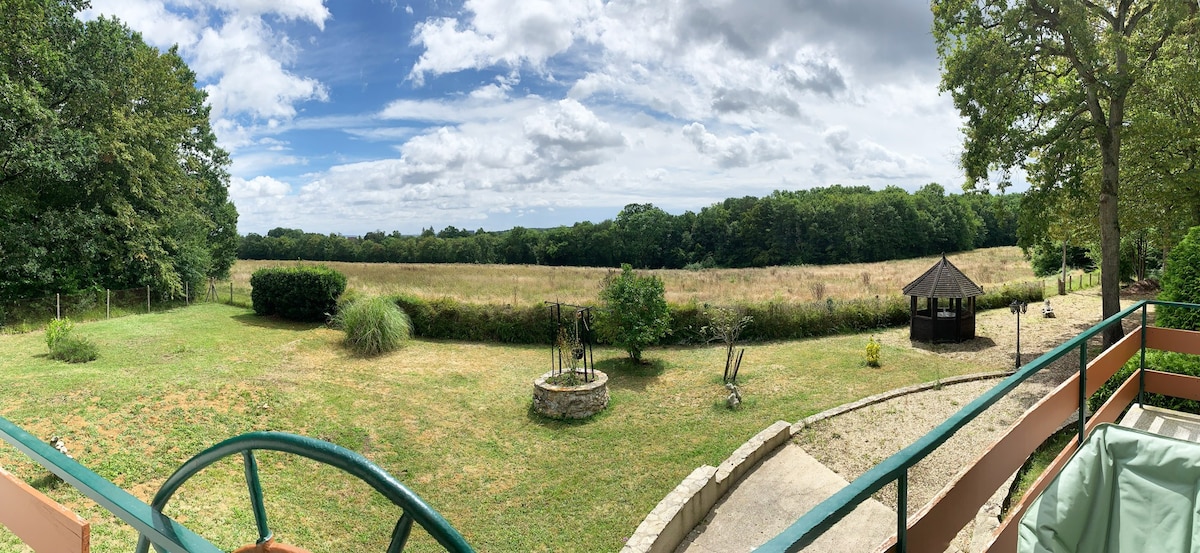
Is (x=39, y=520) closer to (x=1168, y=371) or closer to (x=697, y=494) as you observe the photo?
(x=697, y=494)

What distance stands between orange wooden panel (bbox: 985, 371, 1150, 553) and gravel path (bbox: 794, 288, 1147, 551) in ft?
3.72

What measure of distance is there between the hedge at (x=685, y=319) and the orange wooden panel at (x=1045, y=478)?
12244 mm

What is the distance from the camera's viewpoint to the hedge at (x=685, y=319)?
1665 cm

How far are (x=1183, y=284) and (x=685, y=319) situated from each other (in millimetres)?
10244

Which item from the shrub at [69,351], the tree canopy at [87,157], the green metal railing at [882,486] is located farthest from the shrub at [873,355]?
the tree canopy at [87,157]

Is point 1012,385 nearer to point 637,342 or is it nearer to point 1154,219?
point 637,342

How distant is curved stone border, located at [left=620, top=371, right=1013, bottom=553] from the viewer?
6.02 metres

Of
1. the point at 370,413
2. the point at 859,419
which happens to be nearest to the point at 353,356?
the point at 370,413

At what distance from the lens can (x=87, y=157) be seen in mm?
17156

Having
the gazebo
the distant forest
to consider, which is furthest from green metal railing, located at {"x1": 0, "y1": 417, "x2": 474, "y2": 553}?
the distant forest

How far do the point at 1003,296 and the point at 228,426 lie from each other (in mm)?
22731

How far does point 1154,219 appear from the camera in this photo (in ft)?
48.4

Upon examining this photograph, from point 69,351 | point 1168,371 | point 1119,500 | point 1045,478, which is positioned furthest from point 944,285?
point 69,351

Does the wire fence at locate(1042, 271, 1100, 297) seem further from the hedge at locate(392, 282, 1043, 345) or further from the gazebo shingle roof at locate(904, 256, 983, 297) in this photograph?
the gazebo shingle roof at locate(904, 256, 983, 297)
